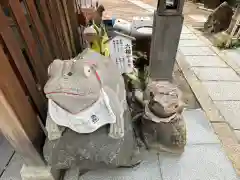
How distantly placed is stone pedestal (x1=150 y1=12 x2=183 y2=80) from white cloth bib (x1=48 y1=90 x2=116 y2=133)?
1.18 metres

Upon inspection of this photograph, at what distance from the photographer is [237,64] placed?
312 cm

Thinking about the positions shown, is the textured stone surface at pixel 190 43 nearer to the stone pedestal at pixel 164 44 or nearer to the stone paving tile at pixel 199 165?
the stone pedestal at pixel 164 44

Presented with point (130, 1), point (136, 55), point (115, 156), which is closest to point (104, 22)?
point (136, 55)

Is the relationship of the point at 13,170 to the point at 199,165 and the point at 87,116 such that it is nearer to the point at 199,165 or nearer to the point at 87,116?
the point at 87,116

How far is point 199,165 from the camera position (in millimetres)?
1662

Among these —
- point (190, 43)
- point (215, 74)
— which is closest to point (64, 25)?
point (215, 74)

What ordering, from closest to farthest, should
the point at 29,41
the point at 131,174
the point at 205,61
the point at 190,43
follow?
the point at 29,41 → the point at 131,174 → the point at 205,61 → the point at 190,43

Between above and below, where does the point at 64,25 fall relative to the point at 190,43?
above

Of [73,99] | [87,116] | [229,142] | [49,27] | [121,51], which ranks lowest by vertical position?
[229,142]

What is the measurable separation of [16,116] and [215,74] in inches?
107

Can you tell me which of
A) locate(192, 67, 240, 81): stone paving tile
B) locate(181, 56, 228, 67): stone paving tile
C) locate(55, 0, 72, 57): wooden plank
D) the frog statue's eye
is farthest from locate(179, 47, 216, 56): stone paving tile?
the frog statue's eye

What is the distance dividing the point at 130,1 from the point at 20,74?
6495 mm

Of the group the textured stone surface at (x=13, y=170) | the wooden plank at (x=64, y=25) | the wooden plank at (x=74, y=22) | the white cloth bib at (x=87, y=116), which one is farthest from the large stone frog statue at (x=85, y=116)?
the wooden plank at (x=74, y=22)

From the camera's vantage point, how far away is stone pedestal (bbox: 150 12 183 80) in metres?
2.01
